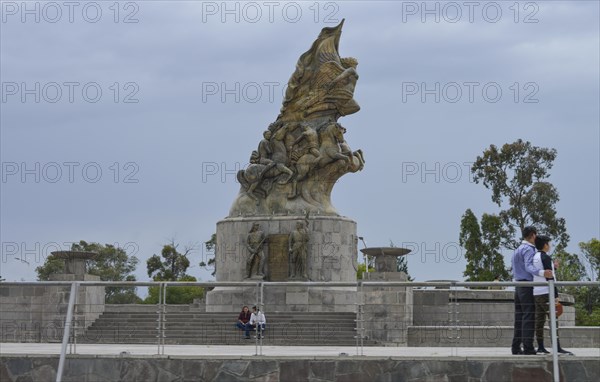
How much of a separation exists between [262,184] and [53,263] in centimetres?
3619

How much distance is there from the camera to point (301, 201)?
110 ft

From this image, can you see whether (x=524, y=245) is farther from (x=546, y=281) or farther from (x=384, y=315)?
(x=384, y=315)

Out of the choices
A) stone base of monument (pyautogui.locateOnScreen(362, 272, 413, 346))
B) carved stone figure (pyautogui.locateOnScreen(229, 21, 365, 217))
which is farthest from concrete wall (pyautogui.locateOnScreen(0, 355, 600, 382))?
carved stone figure (pyautogui.locateOnScreen(229, 21, 365, 217))

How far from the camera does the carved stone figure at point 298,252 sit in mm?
32094

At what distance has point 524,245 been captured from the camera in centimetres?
1524

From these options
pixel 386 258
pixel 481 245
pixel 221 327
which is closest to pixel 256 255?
pixel 386 258

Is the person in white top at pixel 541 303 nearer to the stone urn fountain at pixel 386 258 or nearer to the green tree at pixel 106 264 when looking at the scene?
the stone urn fountain at pixel 386 258

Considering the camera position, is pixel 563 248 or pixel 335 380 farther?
pixel 563 248

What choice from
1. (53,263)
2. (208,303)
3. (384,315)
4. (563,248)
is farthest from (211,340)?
(53,263)

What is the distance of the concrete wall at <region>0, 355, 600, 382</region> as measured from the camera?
14312mm

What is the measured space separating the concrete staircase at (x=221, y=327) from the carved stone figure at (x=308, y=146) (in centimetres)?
507

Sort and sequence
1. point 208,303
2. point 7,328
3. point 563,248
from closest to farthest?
point 7,328, point 208,303, point 563,248

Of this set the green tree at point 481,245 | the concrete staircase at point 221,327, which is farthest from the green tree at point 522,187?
the concrete staircase at point 221,327

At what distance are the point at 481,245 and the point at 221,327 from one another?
3263 centimetres
